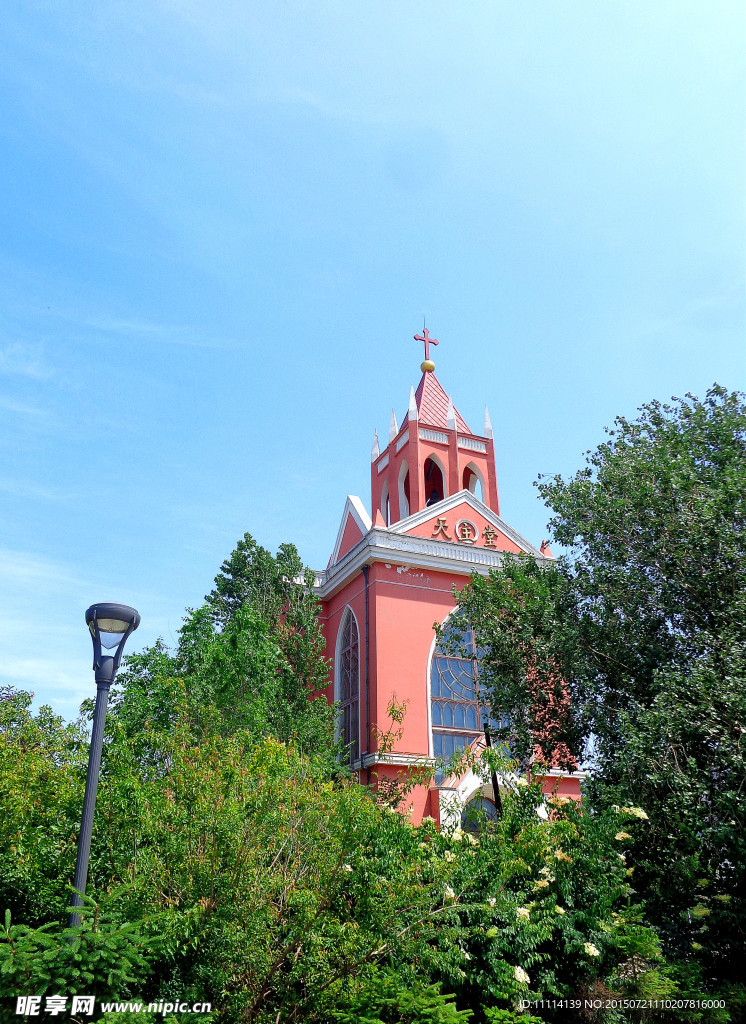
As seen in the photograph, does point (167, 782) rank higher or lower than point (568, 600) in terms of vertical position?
lower

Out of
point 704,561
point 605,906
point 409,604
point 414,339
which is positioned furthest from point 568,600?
point 414,339

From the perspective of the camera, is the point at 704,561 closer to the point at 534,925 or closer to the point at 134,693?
the point at 534,925

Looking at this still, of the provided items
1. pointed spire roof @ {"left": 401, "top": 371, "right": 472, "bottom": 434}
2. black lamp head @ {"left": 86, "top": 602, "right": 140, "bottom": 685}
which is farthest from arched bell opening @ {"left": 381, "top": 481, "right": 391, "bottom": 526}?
black lamp head @ {"left": 86, "top": 602, "right": 140, "bottom": 685}

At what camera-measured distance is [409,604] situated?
16703 millimetres

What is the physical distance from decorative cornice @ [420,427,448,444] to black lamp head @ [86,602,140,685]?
49.3 ft

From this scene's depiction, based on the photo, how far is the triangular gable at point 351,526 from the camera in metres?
19.2

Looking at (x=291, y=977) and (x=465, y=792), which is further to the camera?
(x=465, y=792)

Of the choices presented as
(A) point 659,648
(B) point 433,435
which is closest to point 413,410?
(B) point 433,435

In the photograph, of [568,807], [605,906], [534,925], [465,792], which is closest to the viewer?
[534,925]

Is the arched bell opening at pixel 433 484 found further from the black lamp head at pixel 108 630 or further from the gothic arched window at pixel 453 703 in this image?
the black lamp head at pixel 108 630

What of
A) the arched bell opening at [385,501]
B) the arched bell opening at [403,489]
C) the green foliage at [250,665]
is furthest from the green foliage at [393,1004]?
the arched bell opening at [385,501]

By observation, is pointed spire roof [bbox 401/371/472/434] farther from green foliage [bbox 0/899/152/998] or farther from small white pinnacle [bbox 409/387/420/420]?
green foliage [bbox 0/899/152/998]

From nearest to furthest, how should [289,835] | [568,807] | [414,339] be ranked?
[289,835] < [568,807] < [414,339]

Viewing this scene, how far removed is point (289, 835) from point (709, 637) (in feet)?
18.3
